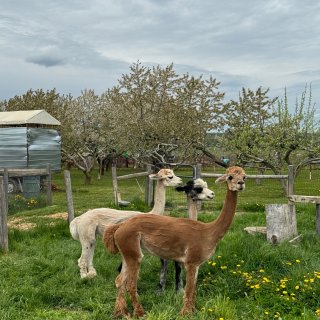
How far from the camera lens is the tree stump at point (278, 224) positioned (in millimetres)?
7543

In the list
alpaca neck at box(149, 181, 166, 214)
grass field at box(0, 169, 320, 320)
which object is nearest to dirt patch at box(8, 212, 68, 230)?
grass field at box(0, 169, 320, 320)

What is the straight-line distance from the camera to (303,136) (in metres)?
19.0

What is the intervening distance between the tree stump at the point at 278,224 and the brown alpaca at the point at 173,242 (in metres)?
2.71

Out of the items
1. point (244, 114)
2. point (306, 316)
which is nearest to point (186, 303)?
point (306, 316)

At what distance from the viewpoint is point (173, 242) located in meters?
5.15

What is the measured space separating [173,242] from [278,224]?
3135mm

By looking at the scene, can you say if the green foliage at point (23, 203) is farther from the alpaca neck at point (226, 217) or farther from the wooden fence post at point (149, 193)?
the alpaca neck at point (226, 217)

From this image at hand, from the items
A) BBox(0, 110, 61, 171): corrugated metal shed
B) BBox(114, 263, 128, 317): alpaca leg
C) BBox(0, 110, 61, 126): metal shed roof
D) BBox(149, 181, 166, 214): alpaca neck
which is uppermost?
BBox(0, 110, 61, 126): metal shed roof

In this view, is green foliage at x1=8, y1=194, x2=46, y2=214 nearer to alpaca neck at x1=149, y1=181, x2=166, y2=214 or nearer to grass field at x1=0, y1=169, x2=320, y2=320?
grass field at x1=0, y1=169, x2=320, y2=320

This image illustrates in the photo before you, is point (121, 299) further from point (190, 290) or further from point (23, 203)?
point (23, 203)

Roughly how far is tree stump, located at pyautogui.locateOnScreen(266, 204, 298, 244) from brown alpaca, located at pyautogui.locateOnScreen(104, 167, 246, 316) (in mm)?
2708

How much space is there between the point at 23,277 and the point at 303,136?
15448 mm

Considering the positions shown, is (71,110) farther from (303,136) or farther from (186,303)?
(186,303)

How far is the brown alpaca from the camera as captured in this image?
5090 millimetres
